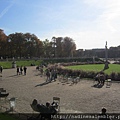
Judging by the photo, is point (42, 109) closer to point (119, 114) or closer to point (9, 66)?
point (119, 114)

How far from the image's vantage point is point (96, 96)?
57.9 feet

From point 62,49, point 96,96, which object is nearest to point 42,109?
point 96,96

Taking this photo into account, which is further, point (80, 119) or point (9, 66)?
point (9, 66)

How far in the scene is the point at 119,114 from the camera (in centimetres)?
1203

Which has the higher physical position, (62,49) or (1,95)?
(62,49)

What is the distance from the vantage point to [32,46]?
9475cm

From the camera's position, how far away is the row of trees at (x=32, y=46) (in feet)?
289

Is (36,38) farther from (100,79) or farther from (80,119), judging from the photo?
(80,119)

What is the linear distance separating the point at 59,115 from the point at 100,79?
47.5 feet

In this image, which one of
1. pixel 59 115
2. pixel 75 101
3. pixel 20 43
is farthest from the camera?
pixel 20 43

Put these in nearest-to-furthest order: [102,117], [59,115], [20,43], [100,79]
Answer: [102,117]
[59,115]
[100,79]
[20,43]

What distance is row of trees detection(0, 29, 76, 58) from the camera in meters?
87.9

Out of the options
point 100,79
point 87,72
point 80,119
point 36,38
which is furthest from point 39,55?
point 80,119

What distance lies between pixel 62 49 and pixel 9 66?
2094 inches
